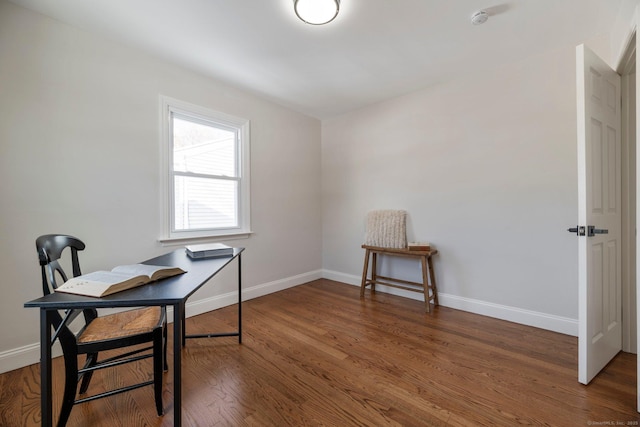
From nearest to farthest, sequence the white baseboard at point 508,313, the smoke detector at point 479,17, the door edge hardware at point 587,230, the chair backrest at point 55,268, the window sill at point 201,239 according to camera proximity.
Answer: the chair backrest at point 55,268, the door edge hardware at point 587,230, the smoke detector at point 479,17, the white baseboard at point 508,313, the window sill at point 201,239

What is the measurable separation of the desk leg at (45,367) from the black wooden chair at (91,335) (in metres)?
0.03

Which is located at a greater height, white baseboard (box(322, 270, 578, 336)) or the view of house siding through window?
the view of house siding through window

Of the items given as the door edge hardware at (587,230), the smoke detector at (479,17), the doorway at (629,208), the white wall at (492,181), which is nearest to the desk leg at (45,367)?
the door edge hardware at (587,230)

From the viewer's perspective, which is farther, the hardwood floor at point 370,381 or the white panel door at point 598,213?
the white panel door at point 598,213

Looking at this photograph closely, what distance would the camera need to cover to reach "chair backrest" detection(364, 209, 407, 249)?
3107 mm

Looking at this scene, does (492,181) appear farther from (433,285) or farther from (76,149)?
(76,149)

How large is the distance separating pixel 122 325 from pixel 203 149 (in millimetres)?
1911

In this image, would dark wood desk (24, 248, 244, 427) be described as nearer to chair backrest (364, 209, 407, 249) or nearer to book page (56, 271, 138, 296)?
book page (56, 271, 138, 296)

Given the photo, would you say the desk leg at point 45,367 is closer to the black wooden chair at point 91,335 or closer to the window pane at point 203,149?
the black wooden chair at point 91,335

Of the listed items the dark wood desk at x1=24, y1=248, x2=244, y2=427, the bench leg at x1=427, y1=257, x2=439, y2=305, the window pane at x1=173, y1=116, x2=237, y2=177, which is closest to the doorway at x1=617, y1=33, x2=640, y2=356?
the bench leg at x1=427, y1=257, x2=439, y2=305

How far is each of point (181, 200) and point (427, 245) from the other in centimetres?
263

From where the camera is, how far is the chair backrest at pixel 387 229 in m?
3.11

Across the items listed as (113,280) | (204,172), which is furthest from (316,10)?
(113,280)

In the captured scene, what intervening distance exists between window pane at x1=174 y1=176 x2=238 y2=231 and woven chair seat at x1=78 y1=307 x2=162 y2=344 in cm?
119
